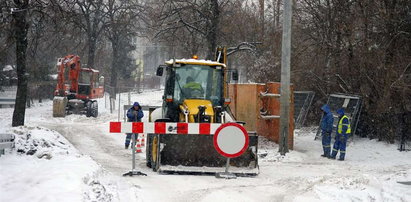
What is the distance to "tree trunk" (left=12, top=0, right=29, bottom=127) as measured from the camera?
1658 cm

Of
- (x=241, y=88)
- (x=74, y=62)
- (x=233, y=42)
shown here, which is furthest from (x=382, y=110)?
(x=74, y=62)

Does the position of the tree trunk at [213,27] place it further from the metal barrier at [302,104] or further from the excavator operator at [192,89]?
the excavator operator at [192,89]

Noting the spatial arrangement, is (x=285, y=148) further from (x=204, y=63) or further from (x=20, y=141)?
(x=20, y=141)

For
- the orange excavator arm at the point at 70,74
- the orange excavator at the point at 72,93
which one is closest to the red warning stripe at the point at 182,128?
the orange excavator at the point at 72,93

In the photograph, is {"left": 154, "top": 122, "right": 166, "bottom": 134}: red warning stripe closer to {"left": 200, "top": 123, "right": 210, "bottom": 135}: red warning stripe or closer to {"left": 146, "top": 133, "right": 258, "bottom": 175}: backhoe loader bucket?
{"left": 146, "top": 133, "right": 258, "bottom": 175}: backhoe loader bucket

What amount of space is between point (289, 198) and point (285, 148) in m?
6.21

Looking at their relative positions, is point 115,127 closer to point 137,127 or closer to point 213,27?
point 137,127

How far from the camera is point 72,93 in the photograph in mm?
28828

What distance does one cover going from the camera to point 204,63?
38.7ft

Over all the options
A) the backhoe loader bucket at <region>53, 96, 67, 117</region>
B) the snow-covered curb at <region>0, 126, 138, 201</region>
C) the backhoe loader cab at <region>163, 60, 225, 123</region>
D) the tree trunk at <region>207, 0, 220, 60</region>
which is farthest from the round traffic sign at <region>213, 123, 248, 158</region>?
the backhoe loader bucket at <region>53, 96, 67, 117</region>

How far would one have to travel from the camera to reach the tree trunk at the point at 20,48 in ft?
54.4

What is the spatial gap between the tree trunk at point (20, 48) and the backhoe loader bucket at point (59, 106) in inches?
379

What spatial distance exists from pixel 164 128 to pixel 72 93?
66.9 feet

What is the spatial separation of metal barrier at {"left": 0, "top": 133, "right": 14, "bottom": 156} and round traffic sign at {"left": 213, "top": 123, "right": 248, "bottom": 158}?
13.6ft
